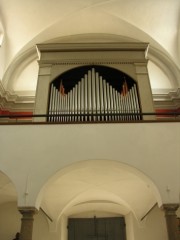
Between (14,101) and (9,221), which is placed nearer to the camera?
(9,221)

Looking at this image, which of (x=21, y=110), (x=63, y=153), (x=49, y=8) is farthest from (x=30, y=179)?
(x=49, y=8)

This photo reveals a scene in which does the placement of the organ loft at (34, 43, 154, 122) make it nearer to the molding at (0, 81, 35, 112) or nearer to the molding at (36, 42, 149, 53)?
the molding at (36, 42, 149, 53)

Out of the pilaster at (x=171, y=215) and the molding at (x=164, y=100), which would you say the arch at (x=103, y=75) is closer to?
the molding at (x=164, y=100)

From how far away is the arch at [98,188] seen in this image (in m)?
6.46

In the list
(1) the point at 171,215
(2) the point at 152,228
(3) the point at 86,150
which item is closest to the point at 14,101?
(3) the point at 86,150

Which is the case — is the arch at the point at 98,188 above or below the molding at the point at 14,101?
below

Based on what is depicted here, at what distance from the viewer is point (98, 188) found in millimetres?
8125

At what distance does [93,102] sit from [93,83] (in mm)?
934

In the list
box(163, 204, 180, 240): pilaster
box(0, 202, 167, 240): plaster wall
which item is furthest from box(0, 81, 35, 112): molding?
box(163, 204, 180, 240): pilaster

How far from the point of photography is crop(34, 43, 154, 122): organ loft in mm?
7402

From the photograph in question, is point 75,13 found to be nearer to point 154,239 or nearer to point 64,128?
point 64,128

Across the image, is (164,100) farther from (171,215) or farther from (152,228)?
(171,215)

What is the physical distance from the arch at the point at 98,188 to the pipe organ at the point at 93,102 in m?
1.29

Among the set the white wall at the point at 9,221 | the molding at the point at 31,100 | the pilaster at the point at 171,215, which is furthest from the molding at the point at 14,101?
the pilaster at the point at 171,215
